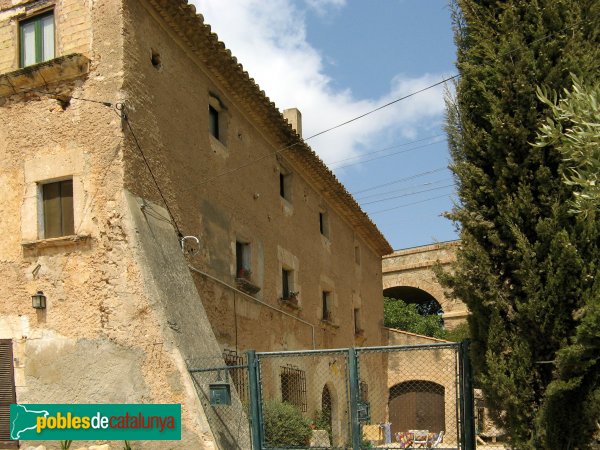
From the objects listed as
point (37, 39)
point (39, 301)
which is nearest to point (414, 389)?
point (39, 301)

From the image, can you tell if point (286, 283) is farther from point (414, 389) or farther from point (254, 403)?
point (414, 389)

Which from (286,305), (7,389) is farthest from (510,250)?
(286,305)

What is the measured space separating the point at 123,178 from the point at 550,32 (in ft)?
19.7

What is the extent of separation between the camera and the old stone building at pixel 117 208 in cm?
996

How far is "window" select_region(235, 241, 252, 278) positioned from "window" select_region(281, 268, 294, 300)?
2.09 metres

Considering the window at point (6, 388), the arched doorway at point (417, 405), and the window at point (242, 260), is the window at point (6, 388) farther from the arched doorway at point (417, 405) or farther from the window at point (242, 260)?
the arched doorway at point (417, 405)

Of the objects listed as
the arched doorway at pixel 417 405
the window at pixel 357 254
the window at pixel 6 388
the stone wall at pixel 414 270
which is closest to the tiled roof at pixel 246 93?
the window at pixel 357 254

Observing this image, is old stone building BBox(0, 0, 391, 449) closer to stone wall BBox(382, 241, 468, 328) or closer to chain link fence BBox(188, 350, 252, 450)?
chain link fence BBox(188, 350, 252, 450)

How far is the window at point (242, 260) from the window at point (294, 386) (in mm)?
2367

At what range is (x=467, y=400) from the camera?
26.2 ft

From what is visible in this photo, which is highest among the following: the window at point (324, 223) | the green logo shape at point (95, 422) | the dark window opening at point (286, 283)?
the window at point (324, 223)

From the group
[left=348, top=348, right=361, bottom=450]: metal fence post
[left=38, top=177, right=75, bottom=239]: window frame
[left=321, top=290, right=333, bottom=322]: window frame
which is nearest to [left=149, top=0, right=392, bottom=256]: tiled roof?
[left=321, top=290, right=333, bottom=322]: window frame

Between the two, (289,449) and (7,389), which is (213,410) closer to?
(289,449)

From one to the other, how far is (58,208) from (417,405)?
16.7 m
